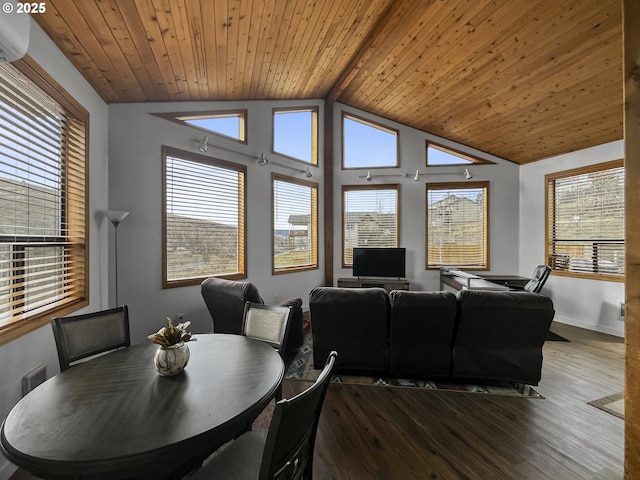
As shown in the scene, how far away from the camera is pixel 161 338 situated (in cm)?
141

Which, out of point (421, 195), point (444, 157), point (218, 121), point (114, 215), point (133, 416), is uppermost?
point (218, 121)

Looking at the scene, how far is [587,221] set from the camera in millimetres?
4434

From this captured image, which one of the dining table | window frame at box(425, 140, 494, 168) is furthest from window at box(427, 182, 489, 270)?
the dining table

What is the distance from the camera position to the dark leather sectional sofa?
7.97 feet

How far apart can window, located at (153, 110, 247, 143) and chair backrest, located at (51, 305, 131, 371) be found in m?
2.78

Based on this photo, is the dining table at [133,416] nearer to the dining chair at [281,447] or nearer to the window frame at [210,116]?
the dining chair at [281,447]

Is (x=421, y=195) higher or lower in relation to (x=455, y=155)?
lower

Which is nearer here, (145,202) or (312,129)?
(145,202)

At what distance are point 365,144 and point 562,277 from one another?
422 centimetres

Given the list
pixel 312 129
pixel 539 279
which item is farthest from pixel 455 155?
pixel 312 129

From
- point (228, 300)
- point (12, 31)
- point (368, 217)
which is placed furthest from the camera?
point (368, 217)

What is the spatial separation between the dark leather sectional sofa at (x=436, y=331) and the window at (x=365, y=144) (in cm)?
383

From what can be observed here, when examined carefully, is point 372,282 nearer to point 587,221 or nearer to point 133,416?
point 587,221

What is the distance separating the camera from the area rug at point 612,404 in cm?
222
